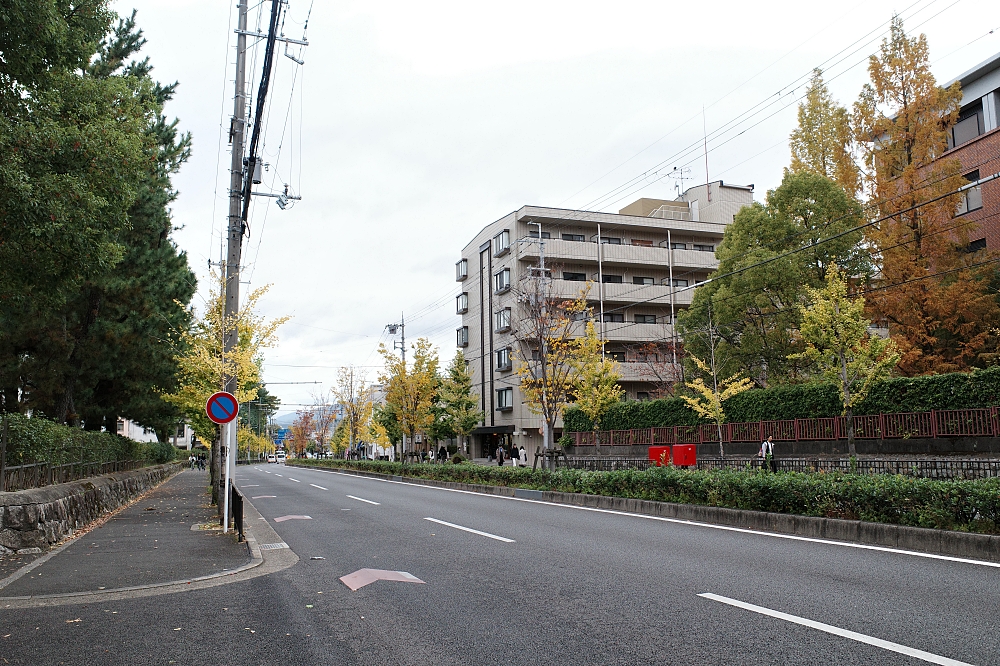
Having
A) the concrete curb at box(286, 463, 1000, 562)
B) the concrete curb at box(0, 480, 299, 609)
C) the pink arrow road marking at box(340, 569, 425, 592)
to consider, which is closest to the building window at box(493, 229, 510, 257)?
the concrete curb at box(286, 463, 1000, 562)

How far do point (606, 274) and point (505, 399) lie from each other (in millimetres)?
11448

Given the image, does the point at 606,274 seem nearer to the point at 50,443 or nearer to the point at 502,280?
the point at 502,280

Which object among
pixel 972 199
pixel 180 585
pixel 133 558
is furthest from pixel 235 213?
pixel 972 199

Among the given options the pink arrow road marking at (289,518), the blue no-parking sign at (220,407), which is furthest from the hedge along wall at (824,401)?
the blue no-parking sign at (220,407)

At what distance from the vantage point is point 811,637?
498cm

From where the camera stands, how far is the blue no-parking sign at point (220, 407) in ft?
38.3

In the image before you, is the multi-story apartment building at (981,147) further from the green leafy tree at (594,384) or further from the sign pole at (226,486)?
the sign pole at (226,486)

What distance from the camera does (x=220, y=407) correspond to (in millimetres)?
11781

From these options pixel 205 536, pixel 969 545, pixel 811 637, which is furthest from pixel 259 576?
pixel 969 545

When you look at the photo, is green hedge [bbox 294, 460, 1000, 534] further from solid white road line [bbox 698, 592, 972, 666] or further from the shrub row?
the shrub row

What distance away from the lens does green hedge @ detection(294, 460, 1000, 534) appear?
8.82 m

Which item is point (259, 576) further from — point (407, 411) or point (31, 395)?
point (407, 411)

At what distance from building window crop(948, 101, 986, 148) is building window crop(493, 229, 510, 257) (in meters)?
26.8

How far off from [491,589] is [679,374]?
37405mm
